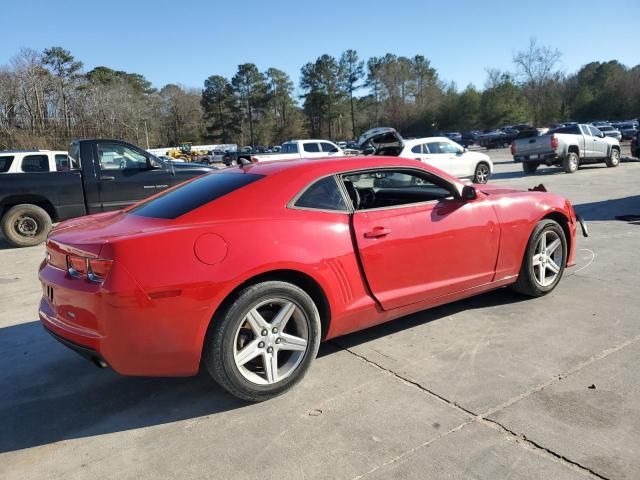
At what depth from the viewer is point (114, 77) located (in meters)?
80.2

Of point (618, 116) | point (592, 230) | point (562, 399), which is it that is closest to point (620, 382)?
point (562, 399)

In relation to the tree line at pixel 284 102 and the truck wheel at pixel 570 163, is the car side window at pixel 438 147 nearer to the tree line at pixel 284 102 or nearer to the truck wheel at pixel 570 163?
the truck wheel at pixel 570 163

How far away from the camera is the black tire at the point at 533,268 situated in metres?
4.50

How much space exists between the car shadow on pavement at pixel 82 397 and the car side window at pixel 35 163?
6.80 meters

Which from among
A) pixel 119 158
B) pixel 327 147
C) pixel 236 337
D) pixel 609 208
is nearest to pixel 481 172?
pixel 609 208

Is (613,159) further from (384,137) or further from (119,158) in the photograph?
(119,158)

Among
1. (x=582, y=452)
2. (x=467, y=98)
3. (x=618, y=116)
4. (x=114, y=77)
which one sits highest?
(x=114, y=77)

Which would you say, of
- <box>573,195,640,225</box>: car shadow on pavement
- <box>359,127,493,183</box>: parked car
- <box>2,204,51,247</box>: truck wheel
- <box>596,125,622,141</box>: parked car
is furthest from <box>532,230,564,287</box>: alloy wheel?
<box>596,125,622,141</box>: parked car

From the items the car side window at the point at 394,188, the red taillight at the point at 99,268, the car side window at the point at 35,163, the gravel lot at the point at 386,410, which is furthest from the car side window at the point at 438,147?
the red taillight at the point at 99,268

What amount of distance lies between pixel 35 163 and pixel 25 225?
5.01ft

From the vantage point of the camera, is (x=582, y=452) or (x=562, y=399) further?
(x=562, y=399)

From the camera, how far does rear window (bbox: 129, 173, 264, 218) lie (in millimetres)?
3258

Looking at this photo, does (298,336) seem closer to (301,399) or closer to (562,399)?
(301,399)

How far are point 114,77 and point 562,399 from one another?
88.8 metres
